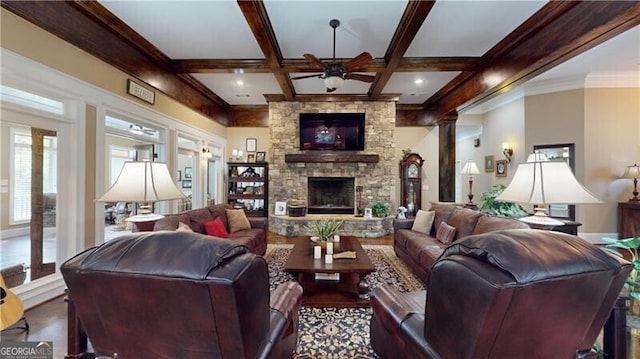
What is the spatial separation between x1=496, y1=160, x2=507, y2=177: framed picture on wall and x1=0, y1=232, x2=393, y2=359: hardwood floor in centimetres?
805

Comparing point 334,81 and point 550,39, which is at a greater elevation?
point 550,39

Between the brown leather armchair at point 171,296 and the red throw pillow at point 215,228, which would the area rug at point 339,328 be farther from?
the brown leather armchair at point 171,296

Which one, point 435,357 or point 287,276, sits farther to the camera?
point 287,276

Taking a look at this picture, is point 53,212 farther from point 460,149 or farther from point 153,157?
point 460,149

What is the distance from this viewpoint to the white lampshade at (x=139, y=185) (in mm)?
2123

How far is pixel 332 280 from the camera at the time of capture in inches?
129

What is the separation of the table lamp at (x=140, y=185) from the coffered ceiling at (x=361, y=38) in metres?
1.88

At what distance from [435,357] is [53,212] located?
4.00m

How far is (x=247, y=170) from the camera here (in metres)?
7.53

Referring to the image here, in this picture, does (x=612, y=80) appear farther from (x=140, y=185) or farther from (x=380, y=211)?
(x=140, y=185)

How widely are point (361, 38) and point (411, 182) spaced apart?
4430 mm

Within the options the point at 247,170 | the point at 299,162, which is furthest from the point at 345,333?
the point at 247,170

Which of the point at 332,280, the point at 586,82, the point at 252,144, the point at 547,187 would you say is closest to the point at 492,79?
the point at 586,82

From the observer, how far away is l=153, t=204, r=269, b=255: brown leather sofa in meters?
3.21
